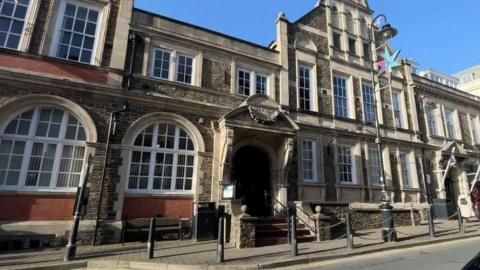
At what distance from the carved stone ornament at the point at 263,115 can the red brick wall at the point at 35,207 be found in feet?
23.7

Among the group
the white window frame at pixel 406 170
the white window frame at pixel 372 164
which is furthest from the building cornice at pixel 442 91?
the white window frame at pixel 372 164

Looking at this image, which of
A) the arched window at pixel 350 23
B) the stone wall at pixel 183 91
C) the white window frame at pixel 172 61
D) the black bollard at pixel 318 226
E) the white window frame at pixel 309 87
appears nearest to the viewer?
the black bollard at pixel 318 226

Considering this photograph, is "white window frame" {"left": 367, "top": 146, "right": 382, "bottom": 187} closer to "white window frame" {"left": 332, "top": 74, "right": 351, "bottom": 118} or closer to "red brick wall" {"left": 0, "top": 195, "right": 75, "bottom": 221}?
"white window frame" {"left": 332, "top": 74, "right": 351, "bottom": 118}

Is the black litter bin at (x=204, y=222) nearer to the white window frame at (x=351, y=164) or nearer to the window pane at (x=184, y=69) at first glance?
the window pane at (x=184, y=69)

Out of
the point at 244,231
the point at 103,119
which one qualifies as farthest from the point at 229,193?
the point at 103,119

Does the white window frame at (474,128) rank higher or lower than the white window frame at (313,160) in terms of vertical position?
higher

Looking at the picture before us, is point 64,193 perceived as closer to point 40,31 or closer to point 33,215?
point 33,215

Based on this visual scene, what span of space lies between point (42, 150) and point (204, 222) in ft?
19.8

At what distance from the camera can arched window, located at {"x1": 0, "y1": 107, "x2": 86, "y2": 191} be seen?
30.4 feet

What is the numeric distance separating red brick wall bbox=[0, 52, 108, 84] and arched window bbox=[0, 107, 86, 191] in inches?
54.7

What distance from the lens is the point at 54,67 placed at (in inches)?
407

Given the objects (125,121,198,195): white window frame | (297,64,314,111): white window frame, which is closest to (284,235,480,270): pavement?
(125,121,198,195): white window frame

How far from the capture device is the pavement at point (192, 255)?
683 cm

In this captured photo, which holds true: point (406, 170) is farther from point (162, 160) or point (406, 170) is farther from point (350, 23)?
point (162, 160)
